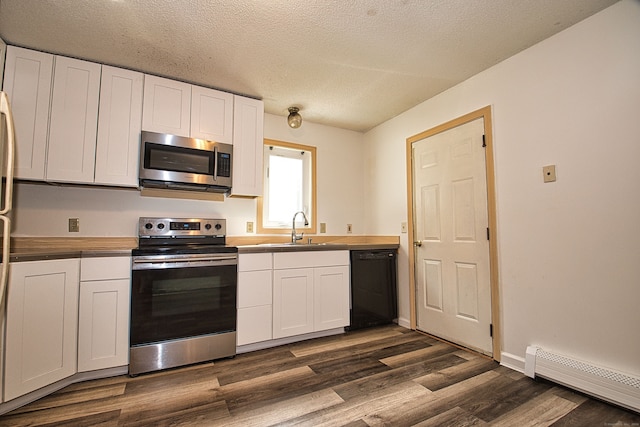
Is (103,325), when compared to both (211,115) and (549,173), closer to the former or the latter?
(211,115)

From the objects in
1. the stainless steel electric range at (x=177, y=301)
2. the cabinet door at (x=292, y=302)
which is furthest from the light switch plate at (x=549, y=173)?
the stainless steel electric range at (x=177, y=301)

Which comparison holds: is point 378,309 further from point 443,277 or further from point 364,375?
point 364,375

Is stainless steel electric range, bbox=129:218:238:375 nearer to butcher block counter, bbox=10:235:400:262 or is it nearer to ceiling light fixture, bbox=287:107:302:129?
butcher block counter, bbox=10:235:400:262

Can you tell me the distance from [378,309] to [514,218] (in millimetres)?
1618

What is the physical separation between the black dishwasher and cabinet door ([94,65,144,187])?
2.20 meters

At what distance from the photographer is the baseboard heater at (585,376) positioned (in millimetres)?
1594

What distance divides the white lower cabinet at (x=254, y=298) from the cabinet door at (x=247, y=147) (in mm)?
695

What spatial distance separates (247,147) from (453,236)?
2120mm

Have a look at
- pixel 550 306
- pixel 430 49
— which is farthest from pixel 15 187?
pixel 550 306

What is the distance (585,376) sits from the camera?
5.76ft

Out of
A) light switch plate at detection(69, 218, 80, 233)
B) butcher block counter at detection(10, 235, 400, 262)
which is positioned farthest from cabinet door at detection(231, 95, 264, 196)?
light switch plate at detection(69, 218, 80, 233)

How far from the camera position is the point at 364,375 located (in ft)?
6.74

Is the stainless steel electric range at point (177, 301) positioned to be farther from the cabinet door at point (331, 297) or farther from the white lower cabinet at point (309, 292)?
the cabinet door at point (331, 297)

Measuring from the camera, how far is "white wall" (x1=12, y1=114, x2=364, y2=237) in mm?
2295
